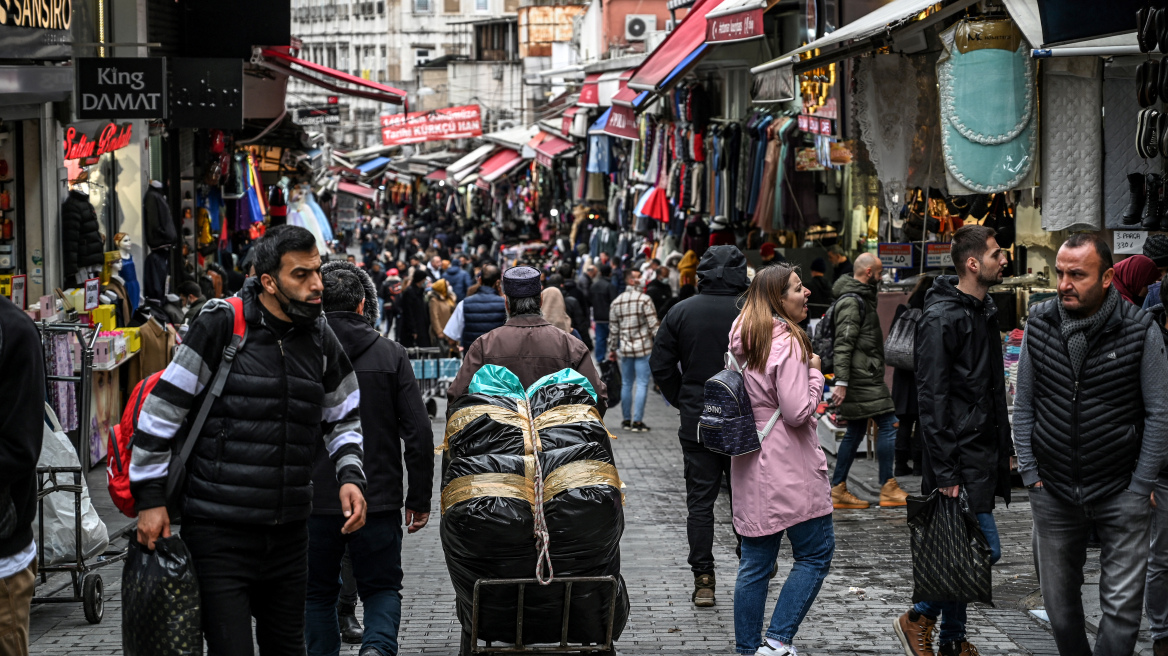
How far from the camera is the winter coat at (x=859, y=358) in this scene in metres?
9.48

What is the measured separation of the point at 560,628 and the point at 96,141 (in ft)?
29.4

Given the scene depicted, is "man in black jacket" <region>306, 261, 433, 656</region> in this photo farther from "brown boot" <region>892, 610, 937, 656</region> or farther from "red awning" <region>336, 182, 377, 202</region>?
"red awning" <region>336, 182, 377, 202</region>

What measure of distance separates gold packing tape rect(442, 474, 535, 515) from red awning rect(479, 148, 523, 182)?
98.7 ft

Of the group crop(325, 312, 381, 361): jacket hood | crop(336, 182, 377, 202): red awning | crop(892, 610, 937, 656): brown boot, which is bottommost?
crop(892, 610, 937, 656): brown boot

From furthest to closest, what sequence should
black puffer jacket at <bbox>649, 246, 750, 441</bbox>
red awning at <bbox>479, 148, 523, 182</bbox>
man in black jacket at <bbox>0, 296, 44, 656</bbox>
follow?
red awning at <bbox>479, 148, 523, 182</bbox> → black puffer jacket at <bbox>649, 246, 750, 441</bbox> → man in black jacket at <bbox>0, 296, 44, 656</bbox>

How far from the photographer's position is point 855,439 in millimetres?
9555

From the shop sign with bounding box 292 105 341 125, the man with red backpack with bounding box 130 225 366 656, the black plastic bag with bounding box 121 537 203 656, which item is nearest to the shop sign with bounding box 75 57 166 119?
the man with red backpack with bounding box 130 225 366 656

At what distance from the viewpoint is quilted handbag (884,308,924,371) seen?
31.3 feet

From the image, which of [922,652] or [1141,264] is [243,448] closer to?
[922,652]

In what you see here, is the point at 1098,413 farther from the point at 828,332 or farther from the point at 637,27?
the point at 637,27

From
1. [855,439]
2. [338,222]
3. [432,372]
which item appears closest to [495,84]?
[338,222]

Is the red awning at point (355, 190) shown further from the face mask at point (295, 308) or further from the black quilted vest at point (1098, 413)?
the face mask at point (295, 308)

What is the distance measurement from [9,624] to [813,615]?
4.16 m

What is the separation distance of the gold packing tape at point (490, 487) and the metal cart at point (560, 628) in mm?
345
